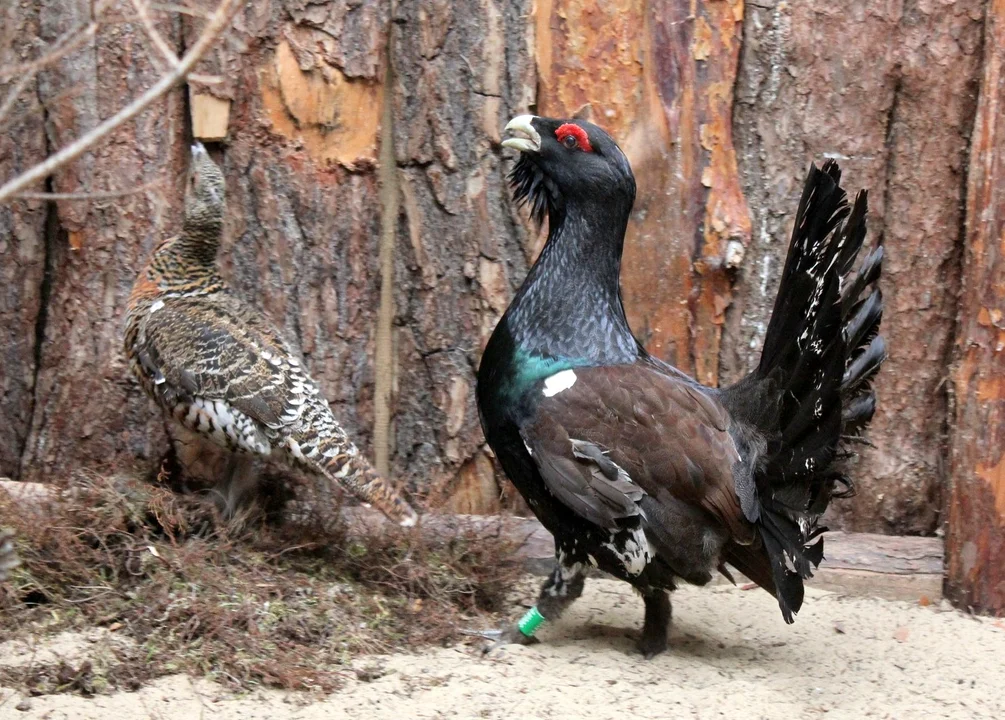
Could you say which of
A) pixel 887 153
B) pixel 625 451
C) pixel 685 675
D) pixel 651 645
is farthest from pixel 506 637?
pixel 887 153

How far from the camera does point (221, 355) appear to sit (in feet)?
14.0

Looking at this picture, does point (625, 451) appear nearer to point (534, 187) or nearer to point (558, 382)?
point (558, 382)

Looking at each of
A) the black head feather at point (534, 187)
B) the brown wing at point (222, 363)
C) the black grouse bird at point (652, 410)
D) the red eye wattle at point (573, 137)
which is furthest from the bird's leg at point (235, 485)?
the red eye wattle at point (573, 137)

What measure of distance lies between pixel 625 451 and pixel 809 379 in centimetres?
72

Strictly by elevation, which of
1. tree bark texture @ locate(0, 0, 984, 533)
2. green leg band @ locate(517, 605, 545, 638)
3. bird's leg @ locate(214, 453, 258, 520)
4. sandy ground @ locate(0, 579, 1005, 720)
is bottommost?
sandy ground @ locate(0, 579, 1005, 720)

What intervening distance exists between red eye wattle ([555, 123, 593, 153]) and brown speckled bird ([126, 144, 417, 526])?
4.57 ft

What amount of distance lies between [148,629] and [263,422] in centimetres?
87

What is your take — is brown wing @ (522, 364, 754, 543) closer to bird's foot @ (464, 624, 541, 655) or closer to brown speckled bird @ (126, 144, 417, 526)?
bird's foot @ (464, 624, 541, 655)

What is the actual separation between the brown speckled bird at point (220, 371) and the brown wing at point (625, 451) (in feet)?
2.69

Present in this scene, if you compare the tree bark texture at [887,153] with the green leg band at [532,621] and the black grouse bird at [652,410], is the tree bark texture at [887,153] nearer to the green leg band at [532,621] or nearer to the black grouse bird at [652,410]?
the black grouse bird at [652,410]

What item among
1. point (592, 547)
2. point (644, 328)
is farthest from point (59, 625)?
point (644, 328)

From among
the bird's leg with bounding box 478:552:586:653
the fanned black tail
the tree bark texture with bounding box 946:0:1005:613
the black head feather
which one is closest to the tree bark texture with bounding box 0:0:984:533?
the tree bark texture with bounding box 946:0:1005:613

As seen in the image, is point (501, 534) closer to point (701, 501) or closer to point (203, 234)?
point (701, 501)

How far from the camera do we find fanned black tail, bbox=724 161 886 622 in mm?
3859
